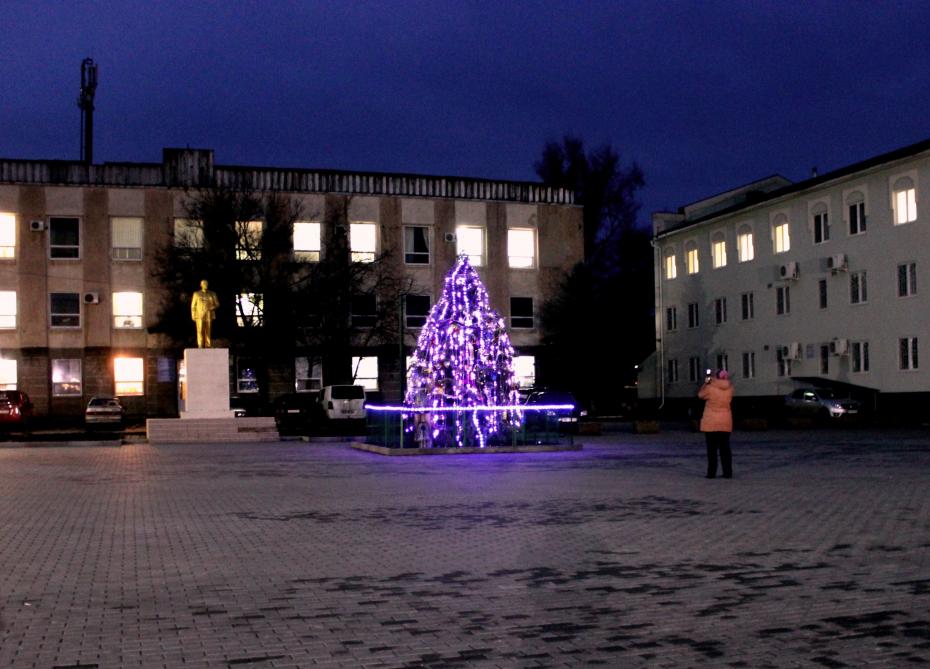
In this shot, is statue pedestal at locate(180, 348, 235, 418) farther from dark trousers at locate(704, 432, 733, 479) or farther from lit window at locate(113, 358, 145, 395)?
dark trousers at locate(704, 432, 733, 479)

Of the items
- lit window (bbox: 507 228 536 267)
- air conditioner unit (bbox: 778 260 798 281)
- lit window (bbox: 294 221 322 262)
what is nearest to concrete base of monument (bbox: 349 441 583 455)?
air conditioner unit (bbox: 778 260 798 281)

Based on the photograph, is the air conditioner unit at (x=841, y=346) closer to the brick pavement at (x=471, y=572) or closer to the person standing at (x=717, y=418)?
the brick pavement at (x=471, y=572)

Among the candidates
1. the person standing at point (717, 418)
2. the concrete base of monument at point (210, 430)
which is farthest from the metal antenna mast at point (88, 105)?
the person standing at point (717, 418)

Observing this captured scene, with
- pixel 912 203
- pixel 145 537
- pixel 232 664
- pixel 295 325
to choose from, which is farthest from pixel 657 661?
pixel 295 325

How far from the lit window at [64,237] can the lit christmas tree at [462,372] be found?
29715 millimetres

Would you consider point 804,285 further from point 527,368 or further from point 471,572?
point 471,572

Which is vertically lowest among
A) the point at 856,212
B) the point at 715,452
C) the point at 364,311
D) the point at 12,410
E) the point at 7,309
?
the point at 715,452

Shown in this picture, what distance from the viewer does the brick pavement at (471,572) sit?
259 inches

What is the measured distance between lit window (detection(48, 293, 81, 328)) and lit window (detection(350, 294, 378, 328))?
40.6ft

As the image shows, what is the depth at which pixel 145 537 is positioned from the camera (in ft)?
38.0

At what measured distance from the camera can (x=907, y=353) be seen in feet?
142

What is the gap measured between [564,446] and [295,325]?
24.2 meters

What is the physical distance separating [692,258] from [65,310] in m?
30.7

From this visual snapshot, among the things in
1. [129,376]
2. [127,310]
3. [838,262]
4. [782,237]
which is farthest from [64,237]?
[838,262]
